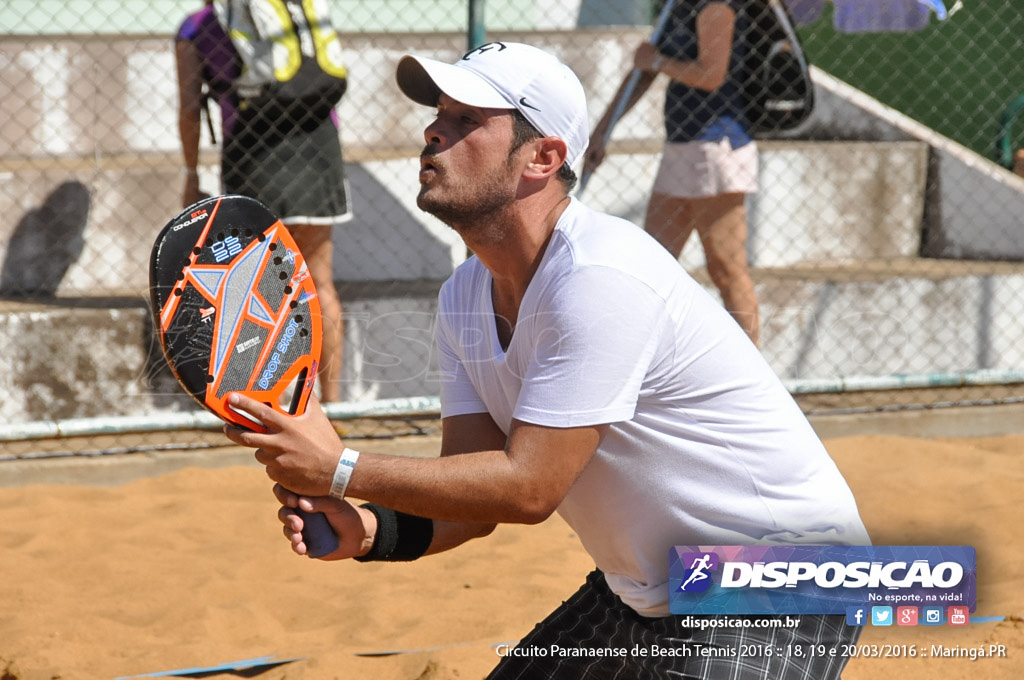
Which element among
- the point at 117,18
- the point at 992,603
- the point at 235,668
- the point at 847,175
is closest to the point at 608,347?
the point at 235,668

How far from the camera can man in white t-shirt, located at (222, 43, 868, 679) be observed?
2.00 meters

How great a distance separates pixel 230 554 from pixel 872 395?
3.40 m

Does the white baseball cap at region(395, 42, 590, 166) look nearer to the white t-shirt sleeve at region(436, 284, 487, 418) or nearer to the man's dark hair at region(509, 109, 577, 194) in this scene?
the man's dark hair at region(509, 109, 577, 194)

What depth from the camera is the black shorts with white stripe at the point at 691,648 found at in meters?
2.17

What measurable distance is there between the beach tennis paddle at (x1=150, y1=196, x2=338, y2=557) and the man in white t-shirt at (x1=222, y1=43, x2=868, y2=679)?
6cm

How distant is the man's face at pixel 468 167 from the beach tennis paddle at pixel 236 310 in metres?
0.31

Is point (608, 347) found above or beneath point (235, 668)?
above

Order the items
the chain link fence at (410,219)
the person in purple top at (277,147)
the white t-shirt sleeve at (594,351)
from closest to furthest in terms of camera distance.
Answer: the white t-shirt sleeve at (594,351), the person in purple top at (277,147), the chain link fence at (410,219)

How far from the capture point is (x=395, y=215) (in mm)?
→ 6223

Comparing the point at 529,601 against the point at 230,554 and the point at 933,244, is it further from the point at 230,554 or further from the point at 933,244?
the point at 933,244

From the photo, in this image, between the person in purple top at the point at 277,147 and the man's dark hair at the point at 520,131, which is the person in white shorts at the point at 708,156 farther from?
the man's dark hair at the point at 520,131

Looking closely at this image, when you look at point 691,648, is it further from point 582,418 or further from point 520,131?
point 520,131

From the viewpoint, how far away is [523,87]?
7.11ft

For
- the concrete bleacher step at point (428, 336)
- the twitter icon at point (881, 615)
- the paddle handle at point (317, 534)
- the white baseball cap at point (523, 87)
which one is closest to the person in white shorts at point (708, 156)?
the concrete bleacher step at point (428, 336)
